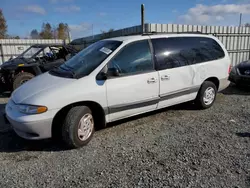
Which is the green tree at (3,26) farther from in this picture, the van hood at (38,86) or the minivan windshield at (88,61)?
the van hood at (38,86)

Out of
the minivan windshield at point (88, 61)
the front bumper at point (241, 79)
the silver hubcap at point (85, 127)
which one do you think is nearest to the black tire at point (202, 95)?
the front bumper at point (241, 79)

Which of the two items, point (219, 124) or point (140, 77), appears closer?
point (140, 77)

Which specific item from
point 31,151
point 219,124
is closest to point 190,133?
point 219,124

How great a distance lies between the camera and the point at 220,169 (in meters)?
2.61

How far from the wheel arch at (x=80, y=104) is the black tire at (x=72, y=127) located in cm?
9

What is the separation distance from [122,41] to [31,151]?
242 centimetres

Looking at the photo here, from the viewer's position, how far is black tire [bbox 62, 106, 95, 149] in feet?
10.1

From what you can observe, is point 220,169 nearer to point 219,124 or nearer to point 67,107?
point 219,124

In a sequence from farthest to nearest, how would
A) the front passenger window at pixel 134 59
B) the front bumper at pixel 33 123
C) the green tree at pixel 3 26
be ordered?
the green tree at pixel 3 26 < the front passenger window at pixel 134 59 < the front bumper at pixel 33 123

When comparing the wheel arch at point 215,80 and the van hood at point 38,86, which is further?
the wheel arch at point 215,80

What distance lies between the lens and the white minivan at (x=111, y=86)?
9.91 feet

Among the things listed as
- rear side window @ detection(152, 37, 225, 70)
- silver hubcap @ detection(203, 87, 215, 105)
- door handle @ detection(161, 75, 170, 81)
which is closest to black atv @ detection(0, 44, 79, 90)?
rear side window @ detection(152, 37, 225, 70)

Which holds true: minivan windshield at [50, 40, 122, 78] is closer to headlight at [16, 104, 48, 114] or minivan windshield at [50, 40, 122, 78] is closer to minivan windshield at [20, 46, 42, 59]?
headlight at [16, 104, 48, 114]

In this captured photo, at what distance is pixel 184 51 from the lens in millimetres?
4344
